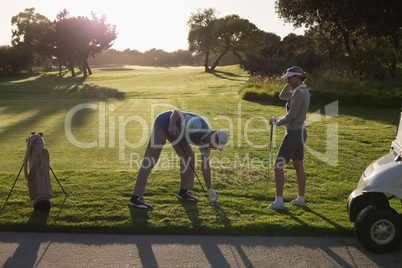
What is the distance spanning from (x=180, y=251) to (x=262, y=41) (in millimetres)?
70230

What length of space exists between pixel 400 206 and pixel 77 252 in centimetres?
528

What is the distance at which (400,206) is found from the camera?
6.93 metres

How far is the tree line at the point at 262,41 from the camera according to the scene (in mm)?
25138

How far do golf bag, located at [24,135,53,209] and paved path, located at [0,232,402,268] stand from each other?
0.77 m

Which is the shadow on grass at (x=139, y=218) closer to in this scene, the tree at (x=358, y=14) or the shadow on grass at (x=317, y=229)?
the shadow on grass at (x=317, y=229)

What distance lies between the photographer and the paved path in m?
4.89

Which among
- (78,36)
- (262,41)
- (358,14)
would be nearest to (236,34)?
(262,41)

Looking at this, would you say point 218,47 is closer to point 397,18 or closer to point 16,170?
point 397,18

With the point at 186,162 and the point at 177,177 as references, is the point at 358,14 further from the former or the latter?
the point at 186,162

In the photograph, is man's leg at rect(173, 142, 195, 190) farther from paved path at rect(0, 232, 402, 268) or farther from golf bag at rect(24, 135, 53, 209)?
golf bag at rect(24, 135, 53, 209)

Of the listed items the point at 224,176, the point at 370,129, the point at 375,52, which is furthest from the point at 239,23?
the point at 224,176

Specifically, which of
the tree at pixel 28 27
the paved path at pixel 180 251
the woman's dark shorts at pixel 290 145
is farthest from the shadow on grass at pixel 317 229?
the tree at pixel 28 27

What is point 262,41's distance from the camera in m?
72.2

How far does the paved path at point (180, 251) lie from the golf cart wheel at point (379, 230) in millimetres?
126
